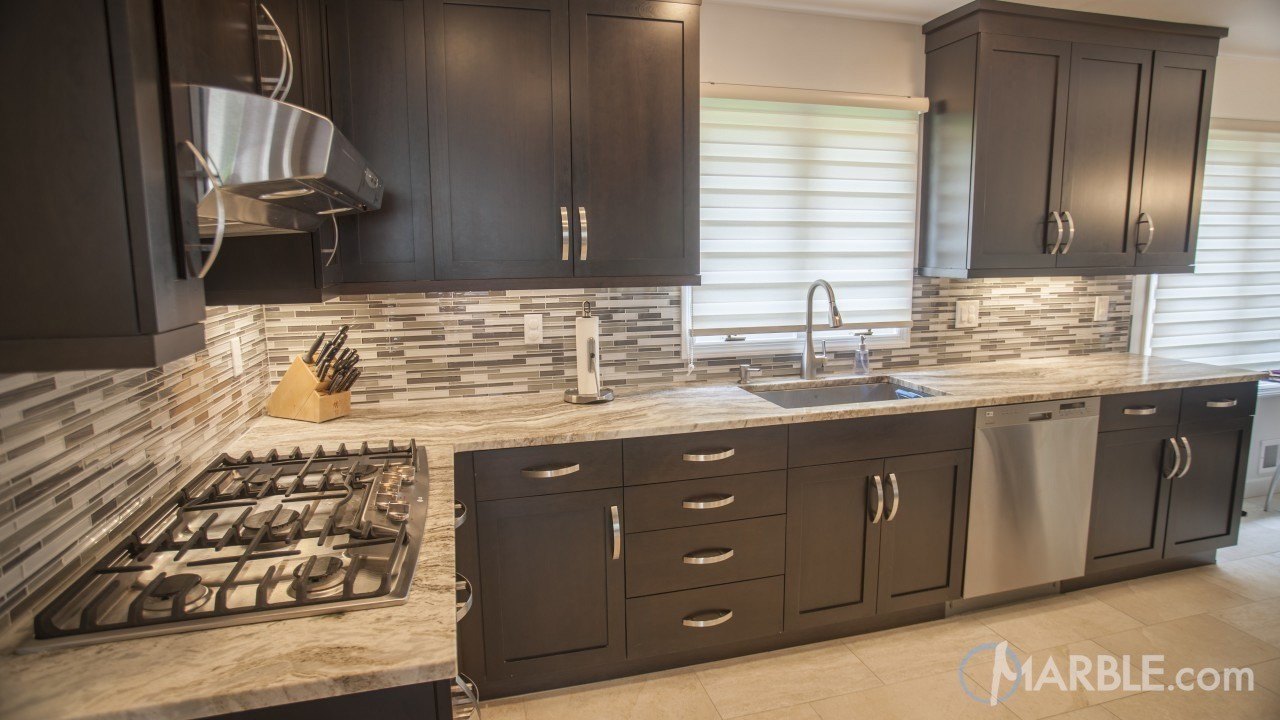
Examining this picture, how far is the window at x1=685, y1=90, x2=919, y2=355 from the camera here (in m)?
2.84

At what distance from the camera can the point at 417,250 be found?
227 cm

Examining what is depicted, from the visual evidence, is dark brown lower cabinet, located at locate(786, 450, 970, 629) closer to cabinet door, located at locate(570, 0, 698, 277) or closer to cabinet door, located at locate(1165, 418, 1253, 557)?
cabinet door, located at locate(570, 0, 698, 277)

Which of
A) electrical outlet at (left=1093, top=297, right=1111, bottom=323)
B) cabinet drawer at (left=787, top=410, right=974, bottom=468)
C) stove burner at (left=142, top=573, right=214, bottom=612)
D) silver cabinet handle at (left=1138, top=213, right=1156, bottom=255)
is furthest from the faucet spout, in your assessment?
stove burner at (left=142, top=573, right=214, bottom=612)

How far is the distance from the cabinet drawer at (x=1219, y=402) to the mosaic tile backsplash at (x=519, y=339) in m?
0.88

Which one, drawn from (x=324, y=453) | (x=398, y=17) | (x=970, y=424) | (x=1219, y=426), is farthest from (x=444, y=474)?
(x=1219, y=426)

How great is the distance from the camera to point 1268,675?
236 centimetres

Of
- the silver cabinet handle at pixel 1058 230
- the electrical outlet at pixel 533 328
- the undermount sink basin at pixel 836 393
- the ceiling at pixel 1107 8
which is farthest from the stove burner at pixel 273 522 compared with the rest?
the silver cabinet handle at pixel 1058 230

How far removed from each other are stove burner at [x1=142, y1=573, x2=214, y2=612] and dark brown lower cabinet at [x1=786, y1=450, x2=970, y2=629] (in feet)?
5.83

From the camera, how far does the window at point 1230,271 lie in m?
3.67

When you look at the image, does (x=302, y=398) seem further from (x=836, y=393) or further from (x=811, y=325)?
(x=836, y=393)

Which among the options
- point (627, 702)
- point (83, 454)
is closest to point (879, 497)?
point (627, 702)

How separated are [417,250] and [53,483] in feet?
4.05

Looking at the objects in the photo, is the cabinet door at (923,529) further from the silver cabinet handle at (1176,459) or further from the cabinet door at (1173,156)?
the cabinet door at (1173,156)

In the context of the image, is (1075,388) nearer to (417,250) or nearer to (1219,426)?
(1219,426)
